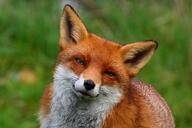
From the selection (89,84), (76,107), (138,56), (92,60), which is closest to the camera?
(89,84)

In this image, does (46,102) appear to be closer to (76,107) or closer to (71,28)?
(76,107)

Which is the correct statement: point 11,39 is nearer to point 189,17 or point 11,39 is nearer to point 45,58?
point 45,58

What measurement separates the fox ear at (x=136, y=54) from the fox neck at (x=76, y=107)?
30 centimetres

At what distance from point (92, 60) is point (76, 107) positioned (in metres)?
0.52

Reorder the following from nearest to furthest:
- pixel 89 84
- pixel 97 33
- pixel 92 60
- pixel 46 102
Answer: pixel 89 84, pixel 92 60, pixel 46 102, pixel 97 33

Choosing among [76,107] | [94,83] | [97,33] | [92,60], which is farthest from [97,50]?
[97,33]

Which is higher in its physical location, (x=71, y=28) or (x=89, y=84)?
(x=71, y=28)

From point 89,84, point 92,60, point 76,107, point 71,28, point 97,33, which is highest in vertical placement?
point 97,33

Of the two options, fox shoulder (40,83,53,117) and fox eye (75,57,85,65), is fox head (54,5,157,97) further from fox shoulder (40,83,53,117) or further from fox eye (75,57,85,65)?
fox shoulder (40,83,53,117)

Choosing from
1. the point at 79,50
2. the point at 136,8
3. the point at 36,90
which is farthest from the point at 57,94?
the point at 136,8

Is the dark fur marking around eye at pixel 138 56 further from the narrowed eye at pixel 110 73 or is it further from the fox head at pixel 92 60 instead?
the narrowed eye at pixel 110 73

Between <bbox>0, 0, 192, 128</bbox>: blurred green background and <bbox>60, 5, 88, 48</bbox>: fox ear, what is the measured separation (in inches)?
140

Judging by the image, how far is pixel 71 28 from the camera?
7137 millimetres

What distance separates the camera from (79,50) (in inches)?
271
